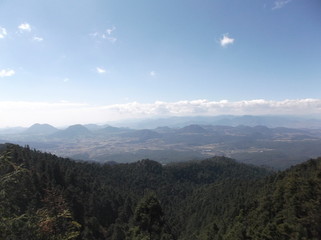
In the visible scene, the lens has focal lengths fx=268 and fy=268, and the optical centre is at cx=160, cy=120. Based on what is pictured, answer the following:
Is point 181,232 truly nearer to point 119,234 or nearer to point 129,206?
point 129,206

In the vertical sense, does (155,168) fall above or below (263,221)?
below

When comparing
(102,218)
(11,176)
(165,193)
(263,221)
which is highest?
(11,176)

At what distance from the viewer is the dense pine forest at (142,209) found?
934cm

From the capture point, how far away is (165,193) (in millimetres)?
153250

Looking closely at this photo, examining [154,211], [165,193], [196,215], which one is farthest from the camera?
[165,193]

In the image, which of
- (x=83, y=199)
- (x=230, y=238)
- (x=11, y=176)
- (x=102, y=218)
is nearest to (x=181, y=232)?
(x=102, y=218)

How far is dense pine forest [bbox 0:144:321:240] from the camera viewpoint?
9344mm

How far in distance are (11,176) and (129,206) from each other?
9066cm

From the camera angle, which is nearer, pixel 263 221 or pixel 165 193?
pixel 263 221

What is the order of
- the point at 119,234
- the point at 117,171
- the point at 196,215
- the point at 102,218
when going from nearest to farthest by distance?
the point at 119,234
the point at 102,218
the point at 196,215
the point at 117,171

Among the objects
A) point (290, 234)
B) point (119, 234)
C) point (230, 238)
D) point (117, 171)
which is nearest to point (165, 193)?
point (117, 171)

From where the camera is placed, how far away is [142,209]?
43406mm

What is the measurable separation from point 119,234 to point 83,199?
2609 cm

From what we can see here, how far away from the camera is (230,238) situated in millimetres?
46250
